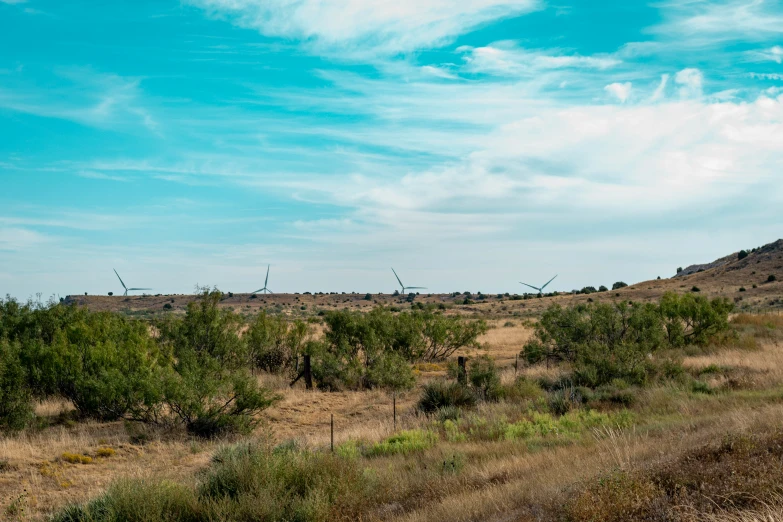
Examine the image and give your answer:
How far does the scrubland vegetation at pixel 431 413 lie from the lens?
8.11 m

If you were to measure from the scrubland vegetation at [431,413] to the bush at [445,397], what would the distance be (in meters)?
0.09

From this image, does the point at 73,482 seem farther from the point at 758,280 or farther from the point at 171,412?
the point at 758,280

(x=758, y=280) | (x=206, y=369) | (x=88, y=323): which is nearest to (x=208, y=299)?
(x=206, y=369)

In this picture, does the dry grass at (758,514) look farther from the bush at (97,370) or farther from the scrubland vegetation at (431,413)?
the bush at (97,370)

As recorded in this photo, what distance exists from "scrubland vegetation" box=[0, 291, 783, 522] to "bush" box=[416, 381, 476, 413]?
9 centimetres

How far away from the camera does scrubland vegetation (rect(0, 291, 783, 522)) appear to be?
8109 mm

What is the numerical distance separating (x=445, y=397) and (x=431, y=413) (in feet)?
3.16

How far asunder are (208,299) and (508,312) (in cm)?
5486

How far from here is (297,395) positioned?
21.8 m

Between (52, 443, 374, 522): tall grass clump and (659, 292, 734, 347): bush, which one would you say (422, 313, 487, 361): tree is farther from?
(52, 443, 374, 522): tall grass clump

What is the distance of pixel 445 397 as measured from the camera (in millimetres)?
17891

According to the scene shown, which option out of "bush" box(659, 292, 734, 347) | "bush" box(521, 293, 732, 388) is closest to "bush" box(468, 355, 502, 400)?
"bush" box(521, 293, 732, 388)

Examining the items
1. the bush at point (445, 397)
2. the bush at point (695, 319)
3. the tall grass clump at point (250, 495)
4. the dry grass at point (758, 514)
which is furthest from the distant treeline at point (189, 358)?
the dry grass at point (758, 514)

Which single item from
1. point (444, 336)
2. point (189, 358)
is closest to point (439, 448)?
point (189, 358)
